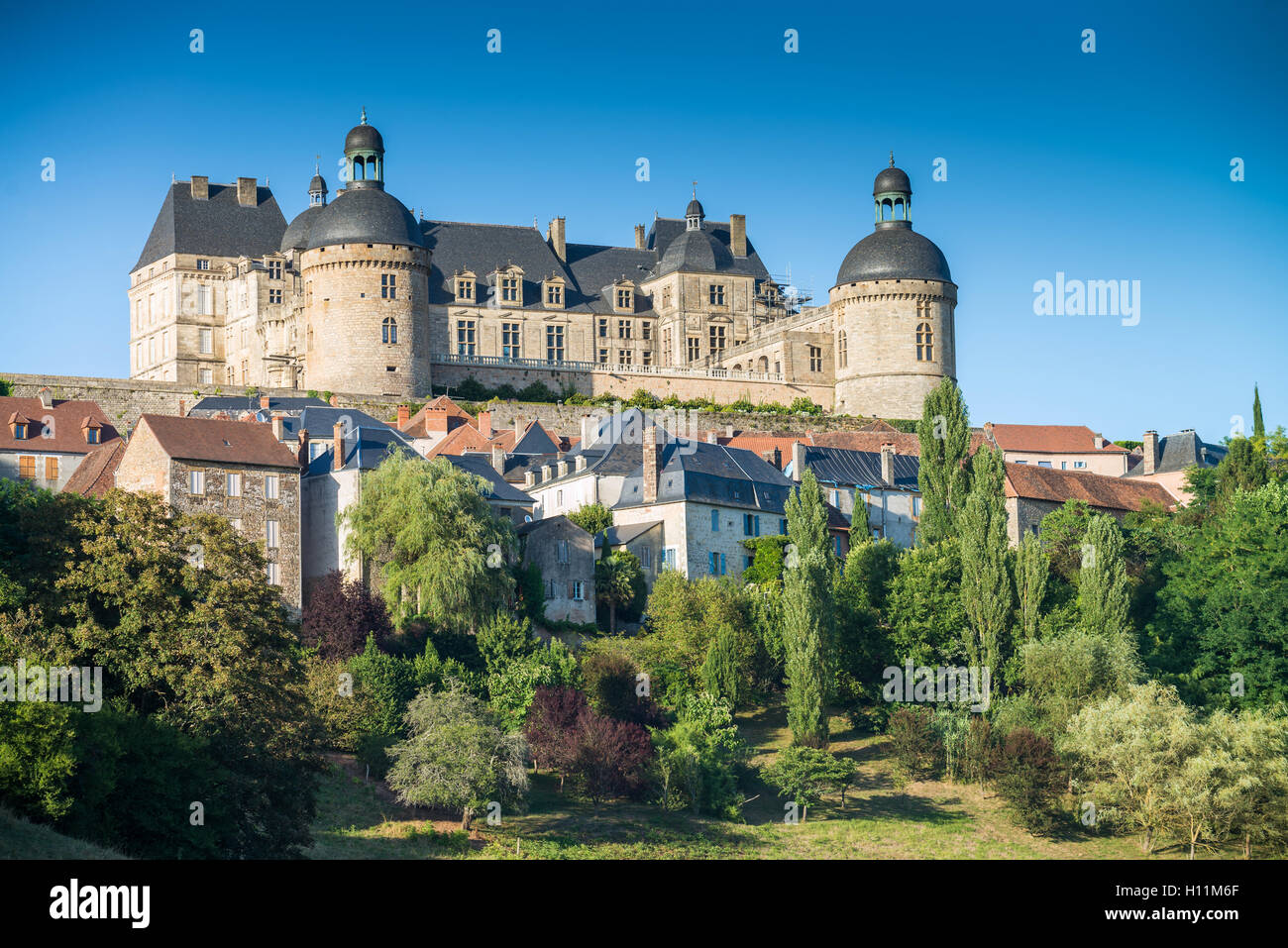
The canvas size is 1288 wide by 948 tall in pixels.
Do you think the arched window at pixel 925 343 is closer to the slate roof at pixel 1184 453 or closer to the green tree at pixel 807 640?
the slate roof at pixel 1184 453

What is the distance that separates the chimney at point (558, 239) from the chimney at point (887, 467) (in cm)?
3510

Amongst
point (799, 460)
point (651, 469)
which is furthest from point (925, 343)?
point (651, 469)

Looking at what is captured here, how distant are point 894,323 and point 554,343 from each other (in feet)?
54.9

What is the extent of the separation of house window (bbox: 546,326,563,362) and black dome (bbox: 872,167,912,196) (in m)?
17.1

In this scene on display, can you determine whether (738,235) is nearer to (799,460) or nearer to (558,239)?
(558,239)

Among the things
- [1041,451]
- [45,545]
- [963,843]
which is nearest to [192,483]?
[45,545]

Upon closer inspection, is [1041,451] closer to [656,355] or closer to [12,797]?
[656,355]

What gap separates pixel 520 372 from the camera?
285 ft

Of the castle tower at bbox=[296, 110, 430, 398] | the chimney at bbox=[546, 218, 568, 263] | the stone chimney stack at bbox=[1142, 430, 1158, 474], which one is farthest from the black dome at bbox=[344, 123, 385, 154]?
the stone chimney stack at bbox=[1142, 430, 1158, 474]

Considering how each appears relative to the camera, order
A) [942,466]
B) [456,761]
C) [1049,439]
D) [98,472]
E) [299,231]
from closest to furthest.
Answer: [456,761] → [98,472] → [942,466] → [1049,439] → [299,231]

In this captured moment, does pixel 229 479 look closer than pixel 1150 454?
Yes

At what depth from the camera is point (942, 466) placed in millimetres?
59094

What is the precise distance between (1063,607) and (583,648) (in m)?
14.3

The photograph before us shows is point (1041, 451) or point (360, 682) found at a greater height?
point (1041, 451)
